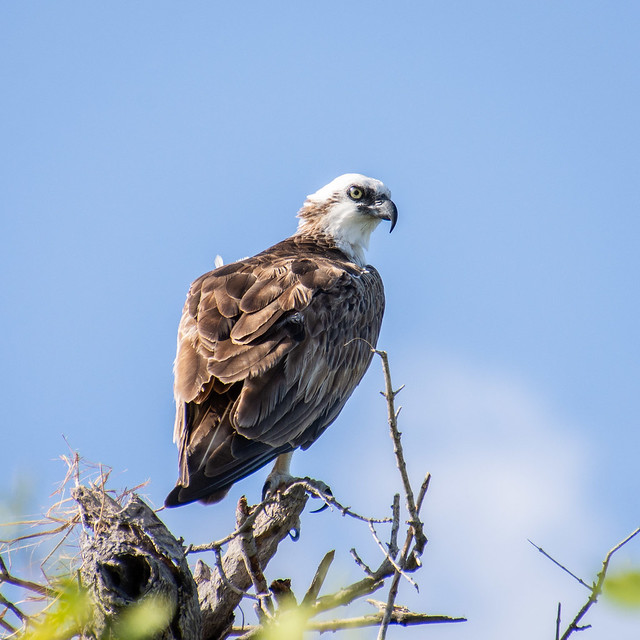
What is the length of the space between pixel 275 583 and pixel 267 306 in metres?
2.02

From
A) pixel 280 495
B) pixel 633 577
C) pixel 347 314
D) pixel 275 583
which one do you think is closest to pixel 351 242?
pixel 347 314

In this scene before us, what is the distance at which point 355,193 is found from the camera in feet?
28.0

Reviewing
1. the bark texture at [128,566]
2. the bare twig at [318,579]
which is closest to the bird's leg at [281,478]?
the bare twig at [318,579]

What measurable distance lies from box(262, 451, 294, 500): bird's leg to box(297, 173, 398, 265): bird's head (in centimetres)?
252

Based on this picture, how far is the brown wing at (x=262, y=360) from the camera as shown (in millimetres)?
5414

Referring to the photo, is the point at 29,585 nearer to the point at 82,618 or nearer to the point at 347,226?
the point at 82,618

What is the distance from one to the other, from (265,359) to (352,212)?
299 cm

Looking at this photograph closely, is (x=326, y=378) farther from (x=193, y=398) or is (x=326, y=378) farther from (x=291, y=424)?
(x=193, y=398)

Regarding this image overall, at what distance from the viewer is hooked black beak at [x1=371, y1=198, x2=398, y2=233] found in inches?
329

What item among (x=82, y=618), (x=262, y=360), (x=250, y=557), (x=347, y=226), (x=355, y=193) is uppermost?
(x=355, y=193)

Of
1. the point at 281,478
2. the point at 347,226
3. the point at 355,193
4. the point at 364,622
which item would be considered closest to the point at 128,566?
the point at 364,622

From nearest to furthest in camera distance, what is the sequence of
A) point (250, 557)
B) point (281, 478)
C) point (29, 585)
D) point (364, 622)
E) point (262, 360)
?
point (29, 585), point (364, 622), point (250, 557), point (262, 360), point (281, 478)

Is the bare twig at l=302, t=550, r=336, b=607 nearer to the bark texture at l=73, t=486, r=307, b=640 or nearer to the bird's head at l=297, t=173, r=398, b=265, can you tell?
the bark texture at l=73, t=486, r=307, b=640

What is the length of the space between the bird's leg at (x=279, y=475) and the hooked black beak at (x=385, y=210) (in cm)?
293
